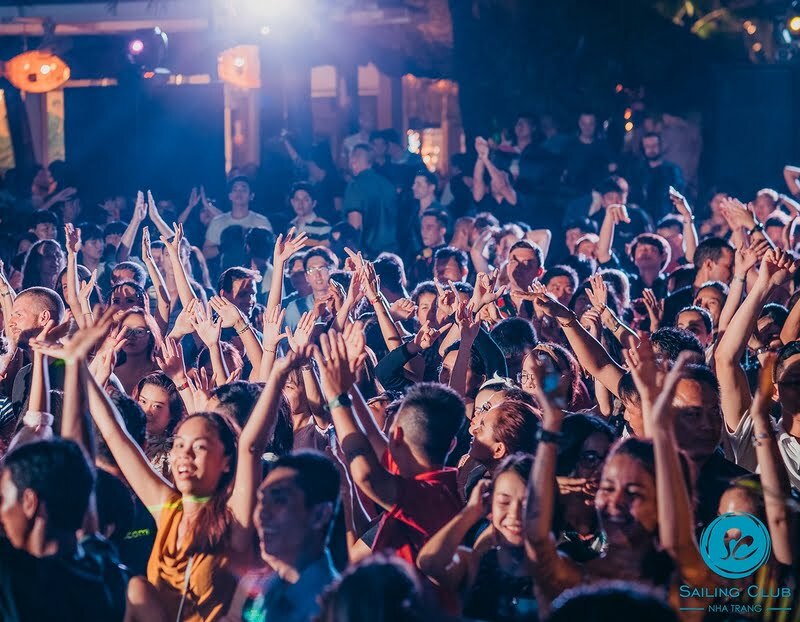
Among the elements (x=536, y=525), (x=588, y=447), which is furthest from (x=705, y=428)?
(x=536, y=525)

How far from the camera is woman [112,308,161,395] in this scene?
6027mm

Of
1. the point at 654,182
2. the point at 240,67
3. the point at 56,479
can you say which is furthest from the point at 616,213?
the point at 240,67

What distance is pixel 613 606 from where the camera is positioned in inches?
96.3

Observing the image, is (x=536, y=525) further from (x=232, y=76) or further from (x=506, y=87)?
(x=232, y=76)

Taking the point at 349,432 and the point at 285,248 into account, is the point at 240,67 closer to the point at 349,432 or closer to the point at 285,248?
the point at 285,248

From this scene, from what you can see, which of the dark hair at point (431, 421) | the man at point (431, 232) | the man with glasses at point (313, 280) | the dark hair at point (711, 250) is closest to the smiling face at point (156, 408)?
the dark hair at point (431, 421)

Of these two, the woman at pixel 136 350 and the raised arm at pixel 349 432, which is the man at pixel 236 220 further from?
the raised arm at pixel 349 432

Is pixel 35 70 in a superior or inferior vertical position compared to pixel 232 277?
superior

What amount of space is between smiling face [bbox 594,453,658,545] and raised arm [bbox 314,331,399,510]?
2.48 ft

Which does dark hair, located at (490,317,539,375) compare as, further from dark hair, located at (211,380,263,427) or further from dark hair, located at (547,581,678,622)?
dark hair, located at (547,581,678,622)

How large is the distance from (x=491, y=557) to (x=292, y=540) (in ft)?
1.98

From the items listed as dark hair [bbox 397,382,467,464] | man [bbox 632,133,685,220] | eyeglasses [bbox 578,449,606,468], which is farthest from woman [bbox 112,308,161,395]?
man [bbox 632,133,685,220]

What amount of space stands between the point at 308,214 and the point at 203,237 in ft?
5.61

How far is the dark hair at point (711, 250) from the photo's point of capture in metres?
7.72
